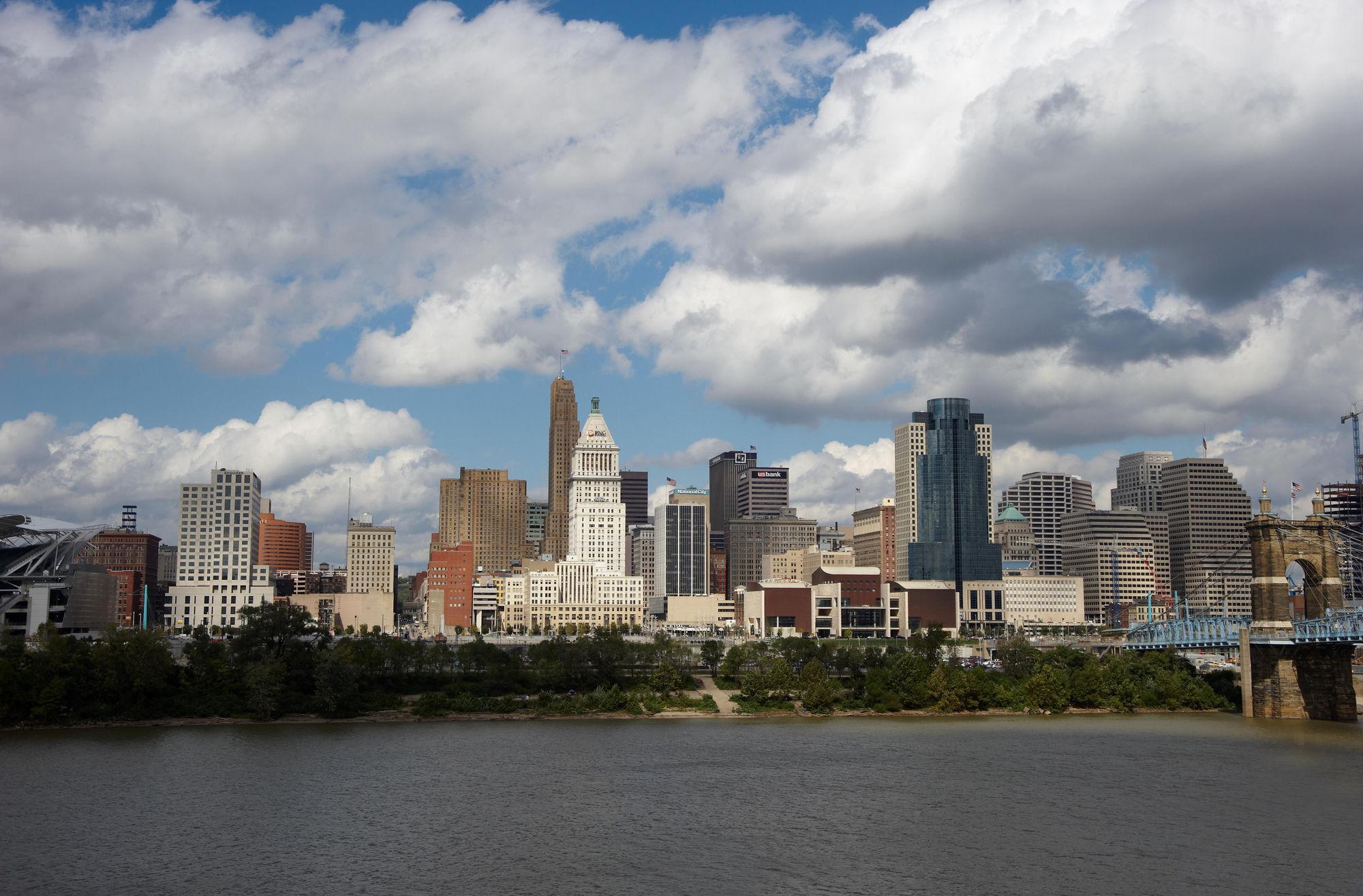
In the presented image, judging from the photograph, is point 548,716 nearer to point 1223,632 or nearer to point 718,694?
point 718,694

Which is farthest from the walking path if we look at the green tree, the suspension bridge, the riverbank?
the suspension bridge

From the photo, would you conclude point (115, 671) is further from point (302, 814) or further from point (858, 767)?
point (858, 767)

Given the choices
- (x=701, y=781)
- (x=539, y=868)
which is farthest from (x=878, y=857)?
(x=701, y=781)

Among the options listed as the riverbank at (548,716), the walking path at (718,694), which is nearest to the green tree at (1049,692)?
the riverbank at (548,716)

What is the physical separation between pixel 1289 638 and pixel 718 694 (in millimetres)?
46990

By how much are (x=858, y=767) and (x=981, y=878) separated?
24.7 m

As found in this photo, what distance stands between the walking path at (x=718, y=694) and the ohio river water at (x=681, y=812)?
15783 millimetres

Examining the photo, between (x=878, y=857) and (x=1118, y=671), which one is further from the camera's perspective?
(x=1118, y=671)

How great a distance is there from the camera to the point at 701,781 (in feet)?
221

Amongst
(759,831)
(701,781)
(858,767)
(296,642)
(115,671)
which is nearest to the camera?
(759,831)

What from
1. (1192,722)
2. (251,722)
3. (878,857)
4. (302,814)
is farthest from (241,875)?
(1192,722)

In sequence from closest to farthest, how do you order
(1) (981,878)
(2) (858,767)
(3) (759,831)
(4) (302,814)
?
1. (1) (981,878)
2. (3) (759,831)
3. (4) (302,814)
4. (2) (858,767)

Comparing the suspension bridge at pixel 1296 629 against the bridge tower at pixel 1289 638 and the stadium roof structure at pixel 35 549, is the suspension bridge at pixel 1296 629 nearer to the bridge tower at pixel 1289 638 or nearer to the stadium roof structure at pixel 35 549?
the bridge tower at pixel 1289 638

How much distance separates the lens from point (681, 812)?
59094 mm
